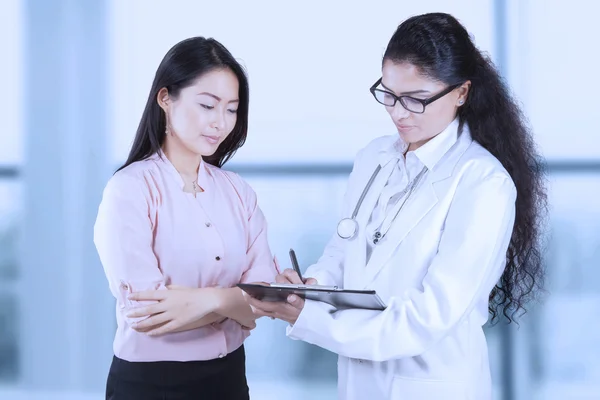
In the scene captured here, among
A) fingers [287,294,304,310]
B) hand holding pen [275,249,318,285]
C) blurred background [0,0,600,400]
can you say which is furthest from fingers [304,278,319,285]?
blurred background [0,0,600,400]

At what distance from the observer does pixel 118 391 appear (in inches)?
66.9

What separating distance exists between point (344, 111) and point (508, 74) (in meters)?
0.74

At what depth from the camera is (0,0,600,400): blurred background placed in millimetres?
3082

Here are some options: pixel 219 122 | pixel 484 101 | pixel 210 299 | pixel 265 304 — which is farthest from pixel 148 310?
pixel 484 101

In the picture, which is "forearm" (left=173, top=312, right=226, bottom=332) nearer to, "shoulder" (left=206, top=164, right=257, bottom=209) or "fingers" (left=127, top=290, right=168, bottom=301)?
"fingers" (left=127, top=290, right=168, bottom=301)

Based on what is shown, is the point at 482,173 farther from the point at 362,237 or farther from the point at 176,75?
the point at 176,75

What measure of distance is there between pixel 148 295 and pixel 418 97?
0.79 m

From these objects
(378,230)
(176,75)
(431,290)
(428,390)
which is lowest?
(428,390)

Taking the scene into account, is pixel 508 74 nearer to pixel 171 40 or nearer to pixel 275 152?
pixel 275 152

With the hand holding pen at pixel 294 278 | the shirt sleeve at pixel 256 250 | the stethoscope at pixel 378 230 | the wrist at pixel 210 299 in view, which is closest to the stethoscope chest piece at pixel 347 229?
the stethoscope at pixel 378 230

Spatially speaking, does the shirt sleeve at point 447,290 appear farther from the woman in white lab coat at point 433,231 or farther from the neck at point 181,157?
the neck at point 181,157

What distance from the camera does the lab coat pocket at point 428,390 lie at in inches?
63.1

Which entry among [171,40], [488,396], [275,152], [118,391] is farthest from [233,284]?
[171,40]

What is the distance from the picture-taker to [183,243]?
1.72 m
